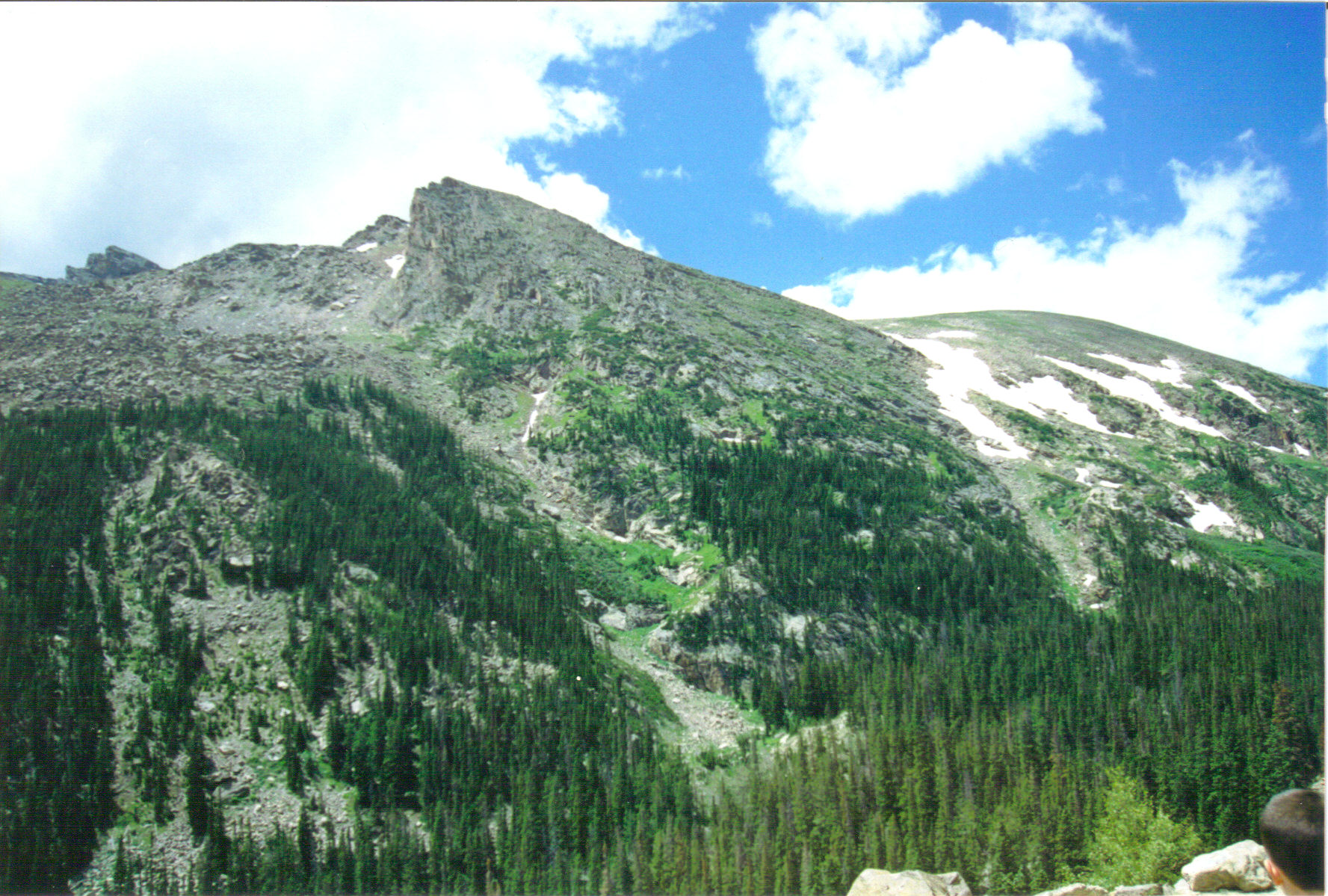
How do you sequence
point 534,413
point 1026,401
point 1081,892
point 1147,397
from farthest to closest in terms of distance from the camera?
1. point 1147,397
2. point 1026,401
3. point 534,413
4. point 1081,892

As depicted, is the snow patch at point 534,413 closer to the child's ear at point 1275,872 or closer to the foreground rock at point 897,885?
the foreground rock at point 897,885

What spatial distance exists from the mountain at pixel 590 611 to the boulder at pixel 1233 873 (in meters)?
26.7

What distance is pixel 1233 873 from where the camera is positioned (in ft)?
89.9

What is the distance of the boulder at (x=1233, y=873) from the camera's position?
87.8 feet

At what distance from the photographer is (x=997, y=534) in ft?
391

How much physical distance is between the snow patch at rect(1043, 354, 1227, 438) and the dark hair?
664 ft

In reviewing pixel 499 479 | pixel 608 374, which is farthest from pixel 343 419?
pixel 608 374

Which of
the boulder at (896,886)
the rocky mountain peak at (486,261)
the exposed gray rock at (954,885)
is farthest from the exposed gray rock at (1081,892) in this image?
the rocky mountain peak at (486,261)

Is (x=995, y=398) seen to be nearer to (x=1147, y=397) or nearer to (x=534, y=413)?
(x=1147, y=397)

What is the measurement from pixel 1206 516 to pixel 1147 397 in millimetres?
60429

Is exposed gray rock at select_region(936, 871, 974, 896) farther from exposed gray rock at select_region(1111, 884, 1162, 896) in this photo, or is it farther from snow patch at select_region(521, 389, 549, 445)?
→ snow patch at select_region(521, 389, 549, 445)

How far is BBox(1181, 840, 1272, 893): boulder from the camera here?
26766 millimetres

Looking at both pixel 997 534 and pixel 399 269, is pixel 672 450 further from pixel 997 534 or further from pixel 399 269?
pixel 399 269

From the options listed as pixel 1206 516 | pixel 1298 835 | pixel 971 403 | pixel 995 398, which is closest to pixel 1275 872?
pixel 1298 835
